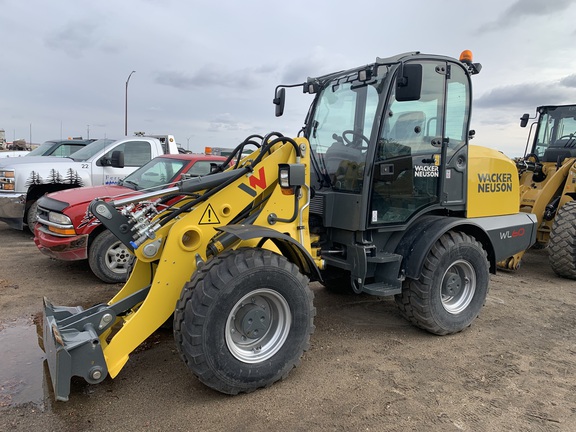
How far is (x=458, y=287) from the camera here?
4520mm

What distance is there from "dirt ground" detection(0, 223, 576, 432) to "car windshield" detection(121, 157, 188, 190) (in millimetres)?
2110

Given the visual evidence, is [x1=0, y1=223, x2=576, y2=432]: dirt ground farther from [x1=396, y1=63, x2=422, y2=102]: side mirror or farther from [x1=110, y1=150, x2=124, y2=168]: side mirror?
[x1=110, y1=150, x2=124, y2=168]: side mirror

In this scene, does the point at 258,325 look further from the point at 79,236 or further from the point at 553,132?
the point at 553,132

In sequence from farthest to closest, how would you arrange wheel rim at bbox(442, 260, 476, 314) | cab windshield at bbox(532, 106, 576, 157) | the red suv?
cab windshield at bbox(532, 106, 576, 157) < the red suv < wheel rim at bbox(442, 260, 476, 314)

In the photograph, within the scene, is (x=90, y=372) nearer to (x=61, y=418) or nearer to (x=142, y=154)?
(x=61, y=418)

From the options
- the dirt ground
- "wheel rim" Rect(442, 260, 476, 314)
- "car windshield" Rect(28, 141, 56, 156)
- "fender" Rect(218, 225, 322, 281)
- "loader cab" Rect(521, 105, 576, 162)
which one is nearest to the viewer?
the dirt ground

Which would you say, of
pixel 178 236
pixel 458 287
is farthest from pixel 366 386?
pixel 178 236

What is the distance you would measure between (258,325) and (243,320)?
13 centimetres

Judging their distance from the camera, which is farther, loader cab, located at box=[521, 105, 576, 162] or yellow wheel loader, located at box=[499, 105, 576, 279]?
loader cab, located at box=[521, 105, 576, 162]

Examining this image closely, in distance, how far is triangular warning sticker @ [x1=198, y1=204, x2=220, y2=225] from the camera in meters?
3.41

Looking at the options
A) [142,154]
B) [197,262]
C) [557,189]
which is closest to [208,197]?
[197,262]

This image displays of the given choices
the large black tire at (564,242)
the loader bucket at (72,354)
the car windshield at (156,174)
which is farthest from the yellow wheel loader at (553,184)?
the loader bucket at (72,354)

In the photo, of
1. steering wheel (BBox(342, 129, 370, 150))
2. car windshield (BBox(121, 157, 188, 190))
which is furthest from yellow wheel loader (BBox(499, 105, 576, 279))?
car windshield (BBox(121, 157, 188, 190))

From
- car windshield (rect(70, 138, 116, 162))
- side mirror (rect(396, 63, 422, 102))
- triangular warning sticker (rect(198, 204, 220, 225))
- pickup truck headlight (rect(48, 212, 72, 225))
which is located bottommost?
pickup truck headlight (rect(48, 212, 72, 225))
